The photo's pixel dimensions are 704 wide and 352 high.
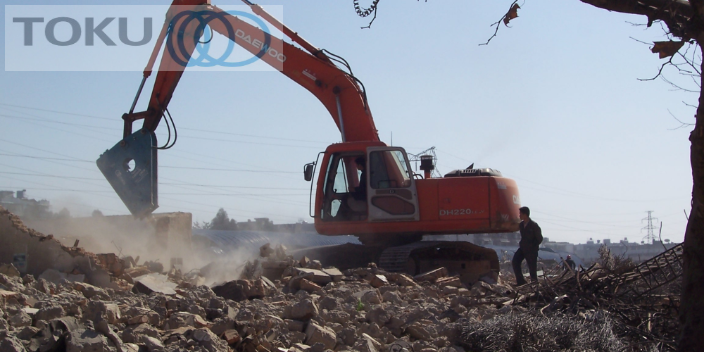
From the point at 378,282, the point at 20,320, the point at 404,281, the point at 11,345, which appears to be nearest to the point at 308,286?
the point at 378,282

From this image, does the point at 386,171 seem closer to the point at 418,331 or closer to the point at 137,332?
the point at 418,331

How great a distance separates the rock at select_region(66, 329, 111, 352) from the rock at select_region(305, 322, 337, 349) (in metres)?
1.65

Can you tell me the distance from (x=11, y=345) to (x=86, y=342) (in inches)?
17.4

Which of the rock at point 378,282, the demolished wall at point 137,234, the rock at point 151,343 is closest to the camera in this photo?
the rock at point 151,343

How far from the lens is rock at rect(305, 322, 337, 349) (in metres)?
5.38

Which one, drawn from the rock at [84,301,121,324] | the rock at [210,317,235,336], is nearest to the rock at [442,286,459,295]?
the rock at [210,317,235,336]

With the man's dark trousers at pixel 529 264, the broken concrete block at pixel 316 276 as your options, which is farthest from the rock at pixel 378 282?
the man's dark trousers at pixel 529 264

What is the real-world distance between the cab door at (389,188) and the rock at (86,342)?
682 cm

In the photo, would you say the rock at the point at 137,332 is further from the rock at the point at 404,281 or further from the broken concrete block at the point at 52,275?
the rock at the point at 404,281

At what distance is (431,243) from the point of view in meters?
11.6

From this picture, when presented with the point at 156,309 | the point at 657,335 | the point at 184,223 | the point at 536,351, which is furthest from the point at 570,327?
the point at 184,223

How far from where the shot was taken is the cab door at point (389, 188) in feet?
36.1

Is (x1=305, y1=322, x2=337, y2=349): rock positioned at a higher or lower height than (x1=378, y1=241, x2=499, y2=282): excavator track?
lower

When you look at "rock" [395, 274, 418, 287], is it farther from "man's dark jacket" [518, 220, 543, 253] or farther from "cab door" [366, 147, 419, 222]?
"man's dark jacket" [518, 220, 543, 253]
